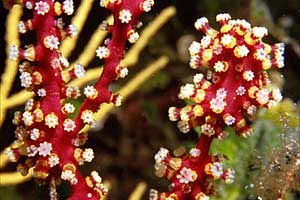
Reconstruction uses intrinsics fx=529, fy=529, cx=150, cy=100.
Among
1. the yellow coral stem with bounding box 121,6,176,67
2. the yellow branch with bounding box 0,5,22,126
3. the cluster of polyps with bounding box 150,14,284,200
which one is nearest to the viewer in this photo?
the cluster of polyps with bounding box 150,14,284,200

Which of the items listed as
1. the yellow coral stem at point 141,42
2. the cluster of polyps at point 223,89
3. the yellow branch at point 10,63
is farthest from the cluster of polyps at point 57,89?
the yellow coral stem at point 141,42

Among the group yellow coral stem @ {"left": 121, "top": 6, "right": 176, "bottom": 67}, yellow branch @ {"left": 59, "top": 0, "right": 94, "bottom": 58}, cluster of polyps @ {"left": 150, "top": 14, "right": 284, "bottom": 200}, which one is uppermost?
cluster of polyps @ {"left": 150, "top": 14, "right": 284, "bottom": 200}

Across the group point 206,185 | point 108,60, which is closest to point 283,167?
point 206,185

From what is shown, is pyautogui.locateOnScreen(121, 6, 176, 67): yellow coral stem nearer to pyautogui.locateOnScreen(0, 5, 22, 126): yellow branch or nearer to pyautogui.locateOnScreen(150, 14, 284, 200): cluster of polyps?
pyautogui.locateOnScreen(0, 5, 22, 126): yellow branch

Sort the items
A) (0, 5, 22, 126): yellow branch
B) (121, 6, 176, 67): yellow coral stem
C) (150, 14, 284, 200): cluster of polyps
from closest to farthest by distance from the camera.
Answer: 1. (150, 14, 284, 200): cluster of polyps
2. (0, 5, 22, 126): yellow branch
3. (121, 6, 176, 67): yellow coral stem

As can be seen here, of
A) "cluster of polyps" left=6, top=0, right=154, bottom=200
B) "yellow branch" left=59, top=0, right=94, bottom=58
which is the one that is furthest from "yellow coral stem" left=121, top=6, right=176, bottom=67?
"cluster of polyps" left=6, top=0, right=154, bottom=200

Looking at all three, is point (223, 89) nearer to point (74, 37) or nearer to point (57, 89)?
point (57, 89)

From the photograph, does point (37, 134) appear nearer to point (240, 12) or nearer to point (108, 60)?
point (108, 60)
